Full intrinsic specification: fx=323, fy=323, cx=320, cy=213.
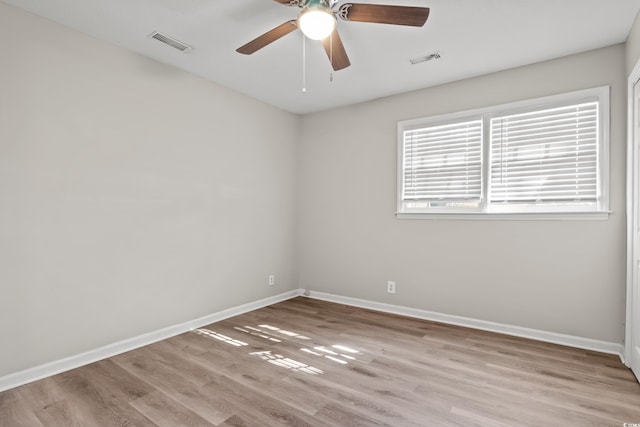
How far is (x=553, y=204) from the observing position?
2979 mm

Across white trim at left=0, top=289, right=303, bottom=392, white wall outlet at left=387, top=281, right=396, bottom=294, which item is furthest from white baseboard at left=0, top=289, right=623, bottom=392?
white wall outlet at left=387, top=281, right=396, bottom=294

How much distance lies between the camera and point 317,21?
185 cm

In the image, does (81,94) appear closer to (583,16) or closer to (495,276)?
(583,16)

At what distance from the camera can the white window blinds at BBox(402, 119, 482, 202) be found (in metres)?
3.40

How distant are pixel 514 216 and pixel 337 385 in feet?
7.50

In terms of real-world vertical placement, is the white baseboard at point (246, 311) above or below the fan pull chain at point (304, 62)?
below

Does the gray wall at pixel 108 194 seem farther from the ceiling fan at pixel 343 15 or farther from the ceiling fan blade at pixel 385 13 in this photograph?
the ceiling fan blade at pixel 385 13

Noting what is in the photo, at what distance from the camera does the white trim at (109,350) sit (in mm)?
2221

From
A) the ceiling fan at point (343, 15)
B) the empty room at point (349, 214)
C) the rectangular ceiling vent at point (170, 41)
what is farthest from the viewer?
the rectangular ceiling vent at point (170, 41)

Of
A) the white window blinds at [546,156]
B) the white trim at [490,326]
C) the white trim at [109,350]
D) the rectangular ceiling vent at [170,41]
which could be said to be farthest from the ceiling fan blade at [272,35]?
the white trim at [490,326]

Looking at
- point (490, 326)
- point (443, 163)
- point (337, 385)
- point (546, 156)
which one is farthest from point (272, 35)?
point (490, 326)

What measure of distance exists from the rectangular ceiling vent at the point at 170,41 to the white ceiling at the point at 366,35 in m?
0.05

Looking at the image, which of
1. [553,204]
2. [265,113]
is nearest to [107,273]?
[265,113]

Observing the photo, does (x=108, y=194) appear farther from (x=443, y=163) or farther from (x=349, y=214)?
(x=443, y=163)
